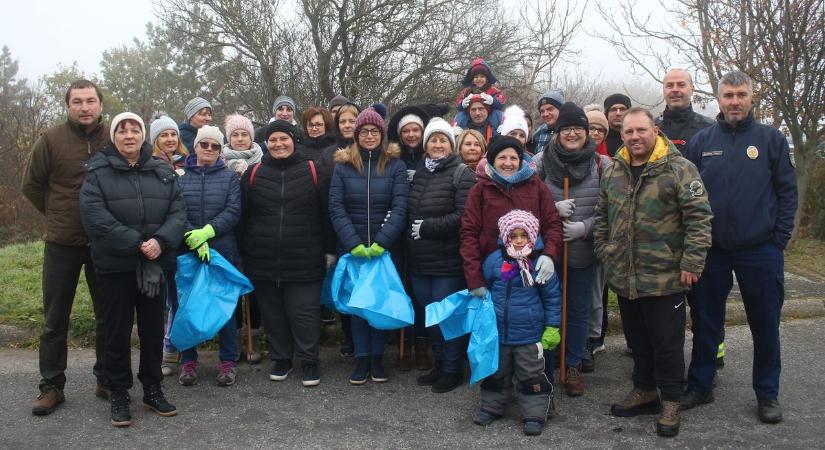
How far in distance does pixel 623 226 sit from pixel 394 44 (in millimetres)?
10944

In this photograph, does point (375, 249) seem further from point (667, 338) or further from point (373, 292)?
point (667, 338)

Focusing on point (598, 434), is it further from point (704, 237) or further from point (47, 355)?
point (47, 355)

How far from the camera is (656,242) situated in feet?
12.7

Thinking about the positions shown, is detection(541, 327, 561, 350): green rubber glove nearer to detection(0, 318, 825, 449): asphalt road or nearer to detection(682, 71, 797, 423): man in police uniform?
detection(0, 318, 825, 449): asphalt road

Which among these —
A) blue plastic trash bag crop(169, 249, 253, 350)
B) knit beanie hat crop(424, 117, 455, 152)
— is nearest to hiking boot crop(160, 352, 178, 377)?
blue plastic trash bag crop(169, 249, 253, 350)

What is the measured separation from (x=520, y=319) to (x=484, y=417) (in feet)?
2.09

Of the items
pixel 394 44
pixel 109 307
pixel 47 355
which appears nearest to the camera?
pixel 109 307

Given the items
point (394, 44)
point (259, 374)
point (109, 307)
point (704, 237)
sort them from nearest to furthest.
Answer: point (704, 237) < point (109, 307) < point (259, 374) < point (394, 44)

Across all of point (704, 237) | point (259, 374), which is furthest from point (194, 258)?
point (704, 237)

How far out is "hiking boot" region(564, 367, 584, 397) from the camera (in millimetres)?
4453

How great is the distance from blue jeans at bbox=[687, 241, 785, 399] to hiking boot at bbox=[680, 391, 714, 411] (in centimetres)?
3

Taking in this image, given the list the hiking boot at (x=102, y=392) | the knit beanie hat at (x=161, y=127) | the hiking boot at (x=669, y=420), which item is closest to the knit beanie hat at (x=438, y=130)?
the knit beanie hat at (x=161, y=127)

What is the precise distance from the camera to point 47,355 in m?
4.31

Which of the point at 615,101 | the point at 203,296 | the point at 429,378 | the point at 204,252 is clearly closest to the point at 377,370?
the point at 429,378
